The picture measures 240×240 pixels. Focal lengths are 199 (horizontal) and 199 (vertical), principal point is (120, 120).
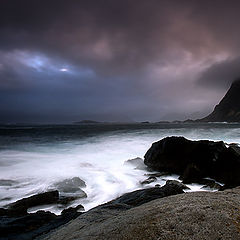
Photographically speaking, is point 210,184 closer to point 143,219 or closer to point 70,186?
point 70,186

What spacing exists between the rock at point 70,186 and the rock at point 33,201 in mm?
1231

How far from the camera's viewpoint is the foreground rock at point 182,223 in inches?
75.5

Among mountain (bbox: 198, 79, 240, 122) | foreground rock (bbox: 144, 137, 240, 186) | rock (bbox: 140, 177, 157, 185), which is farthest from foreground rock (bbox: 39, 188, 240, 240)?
mountain (bbox: 198, 79, 240, 122)

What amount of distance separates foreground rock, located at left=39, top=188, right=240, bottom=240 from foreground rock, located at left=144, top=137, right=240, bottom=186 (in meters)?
7.94

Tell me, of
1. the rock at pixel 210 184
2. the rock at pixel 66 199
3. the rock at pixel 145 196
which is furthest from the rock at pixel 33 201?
the rock at pixel 210 184

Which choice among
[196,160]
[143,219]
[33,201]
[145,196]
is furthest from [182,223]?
[196,160]

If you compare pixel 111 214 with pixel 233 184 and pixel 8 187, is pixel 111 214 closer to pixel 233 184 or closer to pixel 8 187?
pixel 233 184

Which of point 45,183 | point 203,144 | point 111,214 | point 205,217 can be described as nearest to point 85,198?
point 45,183

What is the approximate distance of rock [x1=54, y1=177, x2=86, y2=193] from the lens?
9.11 meters

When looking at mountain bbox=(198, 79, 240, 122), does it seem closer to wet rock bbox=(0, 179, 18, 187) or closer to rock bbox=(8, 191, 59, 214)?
wet rock bbox=(0, 179, 18, 187)

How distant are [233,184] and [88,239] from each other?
8.95m

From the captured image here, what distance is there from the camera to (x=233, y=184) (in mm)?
9078

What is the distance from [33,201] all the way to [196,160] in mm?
8800

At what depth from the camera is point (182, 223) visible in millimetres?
2047
